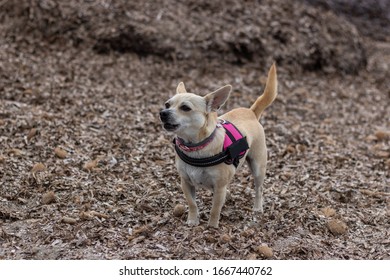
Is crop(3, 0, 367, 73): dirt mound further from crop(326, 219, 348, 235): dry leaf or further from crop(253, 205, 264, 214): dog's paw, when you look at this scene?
crop(326, 219, 348, 235): dry leaf

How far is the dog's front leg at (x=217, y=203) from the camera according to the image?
16.1 ft

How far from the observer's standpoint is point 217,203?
195 inches

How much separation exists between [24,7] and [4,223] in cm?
556

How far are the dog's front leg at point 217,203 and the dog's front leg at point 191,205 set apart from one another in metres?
0.15

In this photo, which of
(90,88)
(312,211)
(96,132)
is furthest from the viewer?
(90,88)

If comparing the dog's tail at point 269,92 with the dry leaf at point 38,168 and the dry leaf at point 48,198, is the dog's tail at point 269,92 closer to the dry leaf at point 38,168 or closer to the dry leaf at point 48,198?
the dry leaf at point 48,198

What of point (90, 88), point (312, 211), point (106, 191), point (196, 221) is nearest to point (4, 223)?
point (106, 191)

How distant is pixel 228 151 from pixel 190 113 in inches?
17.0

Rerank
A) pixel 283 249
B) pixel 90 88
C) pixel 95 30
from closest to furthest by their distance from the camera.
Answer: pixel 283 249, pixel 90 88, pixel 95 30

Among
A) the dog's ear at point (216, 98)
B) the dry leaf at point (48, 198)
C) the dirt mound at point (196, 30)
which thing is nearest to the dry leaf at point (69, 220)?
the dry leaf at point (48, 198)

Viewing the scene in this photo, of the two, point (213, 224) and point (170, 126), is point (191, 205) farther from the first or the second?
point (170, 126)

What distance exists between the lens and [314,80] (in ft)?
32.7

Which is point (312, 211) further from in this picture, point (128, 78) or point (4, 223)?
point (128, 78)

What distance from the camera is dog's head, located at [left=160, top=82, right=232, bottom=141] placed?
461cm
